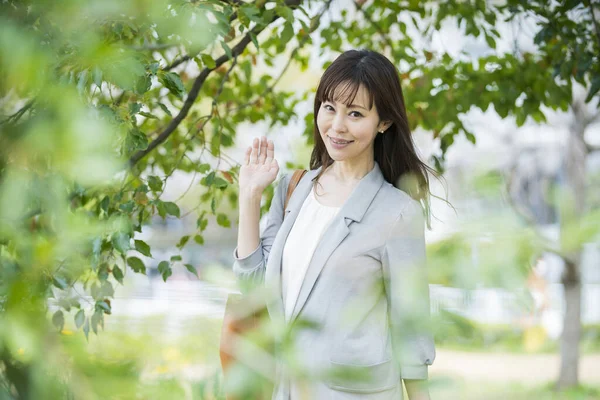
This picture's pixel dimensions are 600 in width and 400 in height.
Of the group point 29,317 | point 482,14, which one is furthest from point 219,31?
point 482,14

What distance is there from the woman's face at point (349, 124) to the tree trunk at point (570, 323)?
28.1 inches

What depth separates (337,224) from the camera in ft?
6.72

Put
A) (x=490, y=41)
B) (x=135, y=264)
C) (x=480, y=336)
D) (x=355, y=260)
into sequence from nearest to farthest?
1. (x=480, y=336)
2. (x=355, y=260)
3. (x=135, y=264)
4. (x=490, y=41)

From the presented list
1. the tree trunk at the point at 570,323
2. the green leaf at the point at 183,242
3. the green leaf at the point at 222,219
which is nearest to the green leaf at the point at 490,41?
the tree trunk at the point at 570,323

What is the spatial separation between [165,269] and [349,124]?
114cm

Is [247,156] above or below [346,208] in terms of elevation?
above

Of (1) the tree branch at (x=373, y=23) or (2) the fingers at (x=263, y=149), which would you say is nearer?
(2) the fingers at (x=263, y=149)

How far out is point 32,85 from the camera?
604mm

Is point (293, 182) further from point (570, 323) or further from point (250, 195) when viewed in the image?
point (570, 323)

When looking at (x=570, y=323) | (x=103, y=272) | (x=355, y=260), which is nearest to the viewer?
(x=355, y=260)

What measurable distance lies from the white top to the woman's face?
0.56ft

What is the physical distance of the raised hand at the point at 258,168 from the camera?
2.11 m

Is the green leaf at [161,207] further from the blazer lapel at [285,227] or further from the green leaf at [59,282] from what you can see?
the green leaf at [59,282]

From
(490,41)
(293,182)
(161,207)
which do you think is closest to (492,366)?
(293,182)
